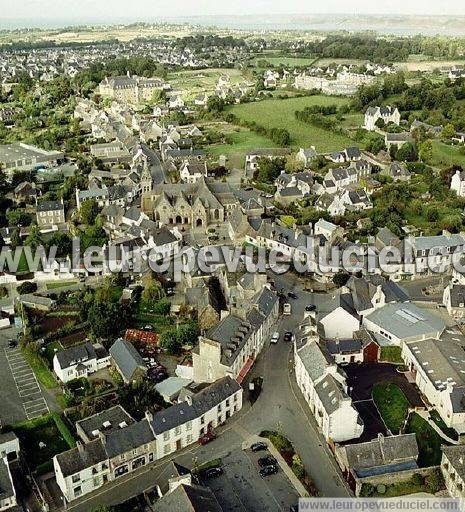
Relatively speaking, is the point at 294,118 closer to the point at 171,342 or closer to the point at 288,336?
the point at 288,336

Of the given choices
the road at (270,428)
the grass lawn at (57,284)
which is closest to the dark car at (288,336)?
the road at (270,428)

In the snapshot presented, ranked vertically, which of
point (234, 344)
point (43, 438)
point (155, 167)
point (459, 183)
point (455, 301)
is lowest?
point (43, 438)

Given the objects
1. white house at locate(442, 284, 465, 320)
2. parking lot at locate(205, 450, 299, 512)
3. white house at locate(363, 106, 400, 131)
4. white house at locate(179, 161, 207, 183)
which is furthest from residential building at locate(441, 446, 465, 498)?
white house at locate(363, 106, 400, 131)

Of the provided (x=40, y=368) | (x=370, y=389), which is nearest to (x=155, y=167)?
(x=40, y=368)

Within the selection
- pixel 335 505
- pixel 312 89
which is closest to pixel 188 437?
pixel 335 505

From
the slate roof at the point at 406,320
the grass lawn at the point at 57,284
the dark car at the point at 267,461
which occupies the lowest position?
the dark car at the point at 267,461

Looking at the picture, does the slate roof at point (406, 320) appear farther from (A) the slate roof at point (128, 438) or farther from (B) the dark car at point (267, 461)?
(A) the slate roof at point (128, 438)
